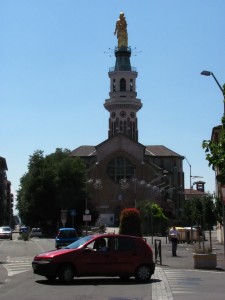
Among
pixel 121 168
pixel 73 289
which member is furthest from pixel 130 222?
pixel 121 168

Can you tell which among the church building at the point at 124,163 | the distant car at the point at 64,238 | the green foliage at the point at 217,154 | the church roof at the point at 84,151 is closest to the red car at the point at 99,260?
the green foliage at the point at 217,154

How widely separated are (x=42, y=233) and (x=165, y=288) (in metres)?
66.2

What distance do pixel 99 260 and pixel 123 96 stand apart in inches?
4095

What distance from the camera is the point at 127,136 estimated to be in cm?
11081

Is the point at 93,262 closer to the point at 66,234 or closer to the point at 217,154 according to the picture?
the point at 217,154

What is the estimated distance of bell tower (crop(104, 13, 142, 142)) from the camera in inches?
4710

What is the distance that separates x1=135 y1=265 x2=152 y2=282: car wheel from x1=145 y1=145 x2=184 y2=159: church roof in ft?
360

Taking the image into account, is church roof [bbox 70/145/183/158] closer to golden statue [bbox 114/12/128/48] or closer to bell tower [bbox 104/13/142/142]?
bell tower [bbox 104/13/142/142]

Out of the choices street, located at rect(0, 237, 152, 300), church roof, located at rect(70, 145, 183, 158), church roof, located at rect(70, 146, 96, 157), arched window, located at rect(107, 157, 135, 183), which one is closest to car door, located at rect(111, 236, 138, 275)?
street, located at rect(0, 237, 152, 300)

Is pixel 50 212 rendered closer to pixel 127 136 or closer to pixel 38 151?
pixel 38 151

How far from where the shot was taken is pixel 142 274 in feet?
59.3

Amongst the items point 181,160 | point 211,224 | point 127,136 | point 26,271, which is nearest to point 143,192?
point 127,136

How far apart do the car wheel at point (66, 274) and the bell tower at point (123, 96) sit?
97.4 metres

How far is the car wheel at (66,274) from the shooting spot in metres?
17.2
